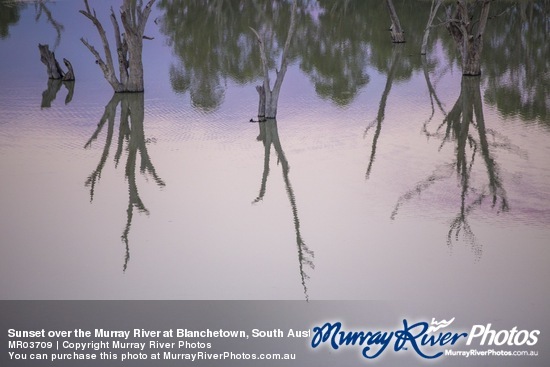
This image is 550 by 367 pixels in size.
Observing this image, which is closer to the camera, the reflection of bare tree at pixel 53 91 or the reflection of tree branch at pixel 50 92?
the reflection of tree branch at pixel 50 92

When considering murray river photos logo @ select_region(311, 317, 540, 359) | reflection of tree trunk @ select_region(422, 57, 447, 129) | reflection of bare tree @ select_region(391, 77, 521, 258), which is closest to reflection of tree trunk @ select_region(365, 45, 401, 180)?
reflection of tree trunk @ select_region(422, 57, 447, 129)

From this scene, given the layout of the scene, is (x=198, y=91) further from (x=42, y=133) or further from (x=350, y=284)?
(x=350, y=284)

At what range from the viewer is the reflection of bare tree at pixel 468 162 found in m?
10.5

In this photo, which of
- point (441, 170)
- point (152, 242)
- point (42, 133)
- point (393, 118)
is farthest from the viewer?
point (393, 118)

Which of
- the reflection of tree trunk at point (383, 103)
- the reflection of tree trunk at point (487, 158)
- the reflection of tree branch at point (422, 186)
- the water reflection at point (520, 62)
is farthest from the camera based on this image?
the water reflection at point (520, 62)

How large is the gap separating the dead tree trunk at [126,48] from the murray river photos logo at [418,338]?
935 cm

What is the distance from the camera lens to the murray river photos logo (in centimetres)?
754

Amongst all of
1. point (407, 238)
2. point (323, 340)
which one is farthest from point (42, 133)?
point (323, 340)

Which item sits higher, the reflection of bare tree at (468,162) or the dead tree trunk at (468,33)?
the dead tree trunk at (468,33)

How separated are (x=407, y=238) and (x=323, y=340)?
7.89 ft

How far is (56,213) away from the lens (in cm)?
1060

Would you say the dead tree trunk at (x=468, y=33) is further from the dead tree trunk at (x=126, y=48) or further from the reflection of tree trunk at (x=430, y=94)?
the dead tree trunk at (x=126, y=48)

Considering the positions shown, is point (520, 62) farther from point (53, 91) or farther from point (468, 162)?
point (53, 91)

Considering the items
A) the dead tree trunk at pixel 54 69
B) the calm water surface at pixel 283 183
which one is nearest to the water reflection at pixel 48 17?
the calm water surface at pixel 283 183
